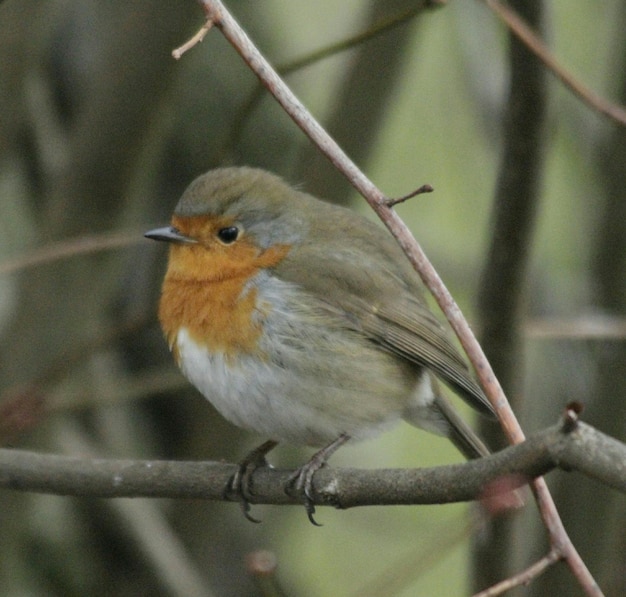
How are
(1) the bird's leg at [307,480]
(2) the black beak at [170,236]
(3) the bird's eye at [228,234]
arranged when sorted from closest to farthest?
(1) the bird's leg at [307,480] < (2) the black beak at [170,236] < (3) the bird's eye at [228,234]

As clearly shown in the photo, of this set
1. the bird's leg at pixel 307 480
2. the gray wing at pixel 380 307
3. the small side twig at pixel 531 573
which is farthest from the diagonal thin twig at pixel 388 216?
the gray wing at pixel 380 307

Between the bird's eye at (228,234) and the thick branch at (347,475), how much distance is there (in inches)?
30.9

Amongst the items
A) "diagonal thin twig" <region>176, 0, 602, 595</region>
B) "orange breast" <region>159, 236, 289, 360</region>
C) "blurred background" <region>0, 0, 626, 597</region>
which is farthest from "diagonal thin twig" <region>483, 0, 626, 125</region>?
"orange breast" <region>159, 236, 289, 360</region>

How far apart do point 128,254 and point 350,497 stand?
265cm

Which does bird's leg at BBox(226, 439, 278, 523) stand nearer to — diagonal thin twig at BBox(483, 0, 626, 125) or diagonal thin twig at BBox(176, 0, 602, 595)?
diagonal thin twig at BBox(176, 0, 602, 595)

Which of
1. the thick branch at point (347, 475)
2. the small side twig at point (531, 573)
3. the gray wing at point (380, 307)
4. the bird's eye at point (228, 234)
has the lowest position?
the small side twig at point (531, 573)

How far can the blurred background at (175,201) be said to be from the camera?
4.19 m

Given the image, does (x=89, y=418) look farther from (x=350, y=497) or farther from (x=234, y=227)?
(x=350, y=497)

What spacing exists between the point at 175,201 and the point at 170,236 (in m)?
1.65

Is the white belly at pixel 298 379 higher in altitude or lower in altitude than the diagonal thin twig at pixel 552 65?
lower

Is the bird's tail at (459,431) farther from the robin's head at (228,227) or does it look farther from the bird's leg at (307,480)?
the robin's head at (228,227)

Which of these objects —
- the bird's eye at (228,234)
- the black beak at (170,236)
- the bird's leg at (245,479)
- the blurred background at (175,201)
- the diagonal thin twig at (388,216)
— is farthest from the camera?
the blurred background at (175,201)

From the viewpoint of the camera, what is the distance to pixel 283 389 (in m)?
3.43

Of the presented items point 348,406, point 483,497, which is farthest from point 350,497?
point 348,406
